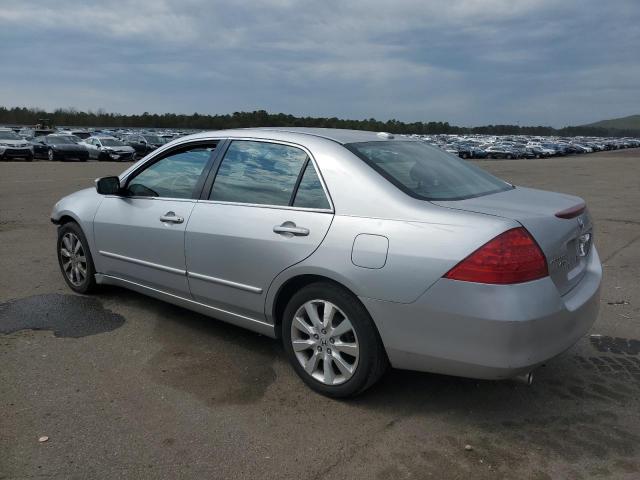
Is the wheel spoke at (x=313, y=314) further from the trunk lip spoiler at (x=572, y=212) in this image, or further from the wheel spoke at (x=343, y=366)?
the trunk lip spoiler at (x=572, y=212)

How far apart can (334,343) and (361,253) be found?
58 cm

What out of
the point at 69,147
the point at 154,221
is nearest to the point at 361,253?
the point at 154,221

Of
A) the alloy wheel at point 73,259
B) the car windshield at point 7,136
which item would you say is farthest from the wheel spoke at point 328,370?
the car windshield at point 7,136

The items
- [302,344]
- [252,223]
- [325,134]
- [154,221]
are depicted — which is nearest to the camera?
[302,344]

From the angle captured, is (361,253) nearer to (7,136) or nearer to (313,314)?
(313,314)

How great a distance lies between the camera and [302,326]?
346cm

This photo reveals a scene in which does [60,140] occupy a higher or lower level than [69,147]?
higher

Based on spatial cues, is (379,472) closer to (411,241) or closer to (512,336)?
(512,336)

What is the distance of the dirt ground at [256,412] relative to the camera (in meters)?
2.79

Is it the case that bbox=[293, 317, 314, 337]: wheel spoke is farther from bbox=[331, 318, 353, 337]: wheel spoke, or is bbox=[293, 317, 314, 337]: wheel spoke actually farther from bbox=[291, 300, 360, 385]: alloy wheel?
bbox=[331, 318, 353, 337]: wheel spoke

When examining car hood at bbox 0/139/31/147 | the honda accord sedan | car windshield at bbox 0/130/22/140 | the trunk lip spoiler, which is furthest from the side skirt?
car windshield at bbox 0/130/22/140

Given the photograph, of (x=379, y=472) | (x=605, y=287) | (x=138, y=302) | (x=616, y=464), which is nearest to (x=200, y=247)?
(x=138, y=302)

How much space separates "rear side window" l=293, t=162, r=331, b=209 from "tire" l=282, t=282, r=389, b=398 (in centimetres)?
48

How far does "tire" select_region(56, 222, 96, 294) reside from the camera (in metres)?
5.15
